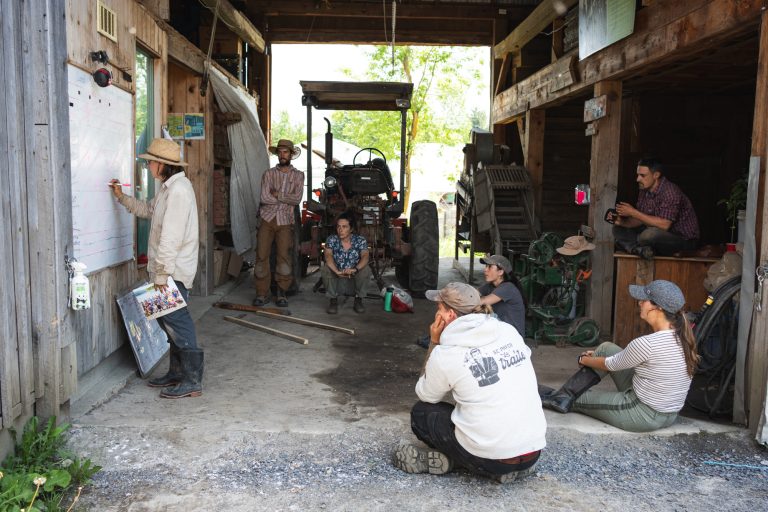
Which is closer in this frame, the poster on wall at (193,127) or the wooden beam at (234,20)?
the poster on wall at (193,127)

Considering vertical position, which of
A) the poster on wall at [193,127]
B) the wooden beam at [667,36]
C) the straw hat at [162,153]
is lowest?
the straw hat at [162,153]

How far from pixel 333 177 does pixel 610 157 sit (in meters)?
3.44

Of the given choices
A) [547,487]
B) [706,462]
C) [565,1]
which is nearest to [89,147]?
[547,487]

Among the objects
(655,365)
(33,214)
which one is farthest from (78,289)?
(655,365)

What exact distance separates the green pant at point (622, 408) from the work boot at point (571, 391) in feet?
0.13

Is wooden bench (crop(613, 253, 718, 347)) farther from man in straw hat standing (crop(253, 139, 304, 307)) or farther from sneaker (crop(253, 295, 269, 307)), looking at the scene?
sneaker (crop(253, 295, 269, 307))

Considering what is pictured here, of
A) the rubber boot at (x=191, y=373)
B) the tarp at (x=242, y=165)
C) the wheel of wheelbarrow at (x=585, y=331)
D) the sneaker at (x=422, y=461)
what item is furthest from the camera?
the tarp at (x=242, y=165)

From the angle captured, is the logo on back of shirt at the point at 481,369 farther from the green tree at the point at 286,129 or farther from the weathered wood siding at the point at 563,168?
the green tree at the point at 286,129

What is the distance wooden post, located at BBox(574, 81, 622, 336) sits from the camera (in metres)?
6.39

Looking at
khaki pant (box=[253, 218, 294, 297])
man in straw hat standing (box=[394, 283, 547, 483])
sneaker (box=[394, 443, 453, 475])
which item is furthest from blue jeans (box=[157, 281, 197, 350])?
khaki pant (box=[253, 218, 294, 297])

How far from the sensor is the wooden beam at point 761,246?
4020mm

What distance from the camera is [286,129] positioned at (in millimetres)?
37406

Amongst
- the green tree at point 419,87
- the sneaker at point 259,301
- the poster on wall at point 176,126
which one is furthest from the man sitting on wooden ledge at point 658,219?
the green tree at point 419,87

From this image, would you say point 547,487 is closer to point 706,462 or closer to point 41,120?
point 706,462
